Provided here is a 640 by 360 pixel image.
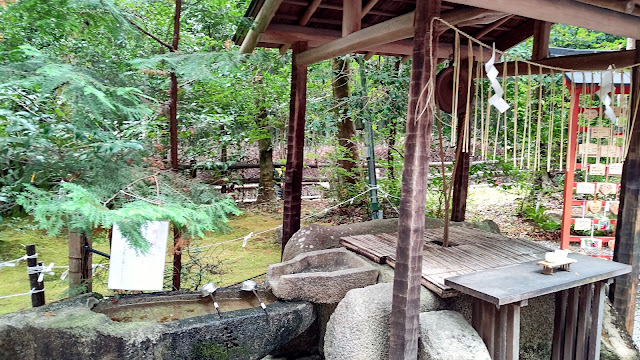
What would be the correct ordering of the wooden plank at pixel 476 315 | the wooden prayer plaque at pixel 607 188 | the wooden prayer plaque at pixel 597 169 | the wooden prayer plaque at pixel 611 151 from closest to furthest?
the wooden plank at pixel 476 315
the wooden prayer plaque at pixel 611 151
the wooden prayer plaque at pixel 597 169
the wooden prayer plaque at pixel 607 188

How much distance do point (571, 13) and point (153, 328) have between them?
12.0ft

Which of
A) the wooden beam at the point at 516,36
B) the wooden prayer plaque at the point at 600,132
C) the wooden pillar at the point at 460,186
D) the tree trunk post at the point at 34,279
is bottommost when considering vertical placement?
the tree trunk post at the point at 34,279

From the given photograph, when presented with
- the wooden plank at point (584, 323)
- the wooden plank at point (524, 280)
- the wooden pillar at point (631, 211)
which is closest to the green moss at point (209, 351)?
the wooden plank at point (524, 280)

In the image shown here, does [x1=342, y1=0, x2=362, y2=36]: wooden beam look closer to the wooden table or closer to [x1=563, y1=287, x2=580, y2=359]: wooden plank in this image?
the wooden table

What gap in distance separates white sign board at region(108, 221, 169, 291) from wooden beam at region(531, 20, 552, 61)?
4.31m

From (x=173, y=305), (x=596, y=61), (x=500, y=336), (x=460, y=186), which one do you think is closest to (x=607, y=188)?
(x=596, y=61)

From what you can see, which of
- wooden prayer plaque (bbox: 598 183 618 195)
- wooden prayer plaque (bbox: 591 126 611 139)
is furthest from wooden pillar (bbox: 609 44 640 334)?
wooden prayer plaque (bbox: 598 183 618 195)

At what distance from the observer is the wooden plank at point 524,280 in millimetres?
2916

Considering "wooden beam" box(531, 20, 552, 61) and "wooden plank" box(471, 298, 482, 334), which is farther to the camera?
"wooden beam" box(531, 20, 552, 61)

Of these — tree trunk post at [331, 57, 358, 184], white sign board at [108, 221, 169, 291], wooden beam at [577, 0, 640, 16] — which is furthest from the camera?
tree trunk post at [331, 57, 358, 184]

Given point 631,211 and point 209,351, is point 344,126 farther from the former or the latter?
point 209,351

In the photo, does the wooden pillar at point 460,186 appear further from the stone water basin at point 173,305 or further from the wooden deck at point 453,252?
the stone water basin at point 173,305

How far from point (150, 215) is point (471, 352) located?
2.34 meters

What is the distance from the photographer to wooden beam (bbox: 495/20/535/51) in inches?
203
